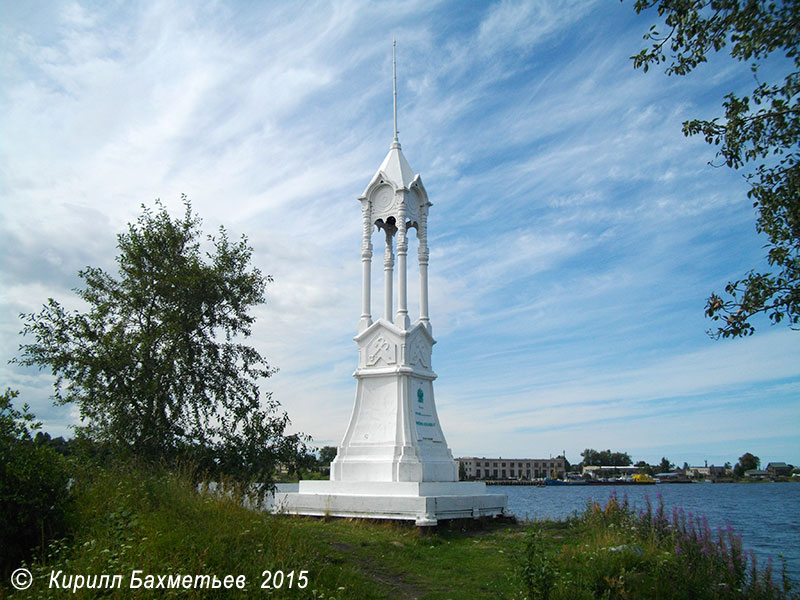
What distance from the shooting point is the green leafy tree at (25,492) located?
852cm

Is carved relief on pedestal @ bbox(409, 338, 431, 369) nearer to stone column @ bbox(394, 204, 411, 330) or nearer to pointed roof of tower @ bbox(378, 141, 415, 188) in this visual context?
stone column @ bbox(394, 204, 411, 330)

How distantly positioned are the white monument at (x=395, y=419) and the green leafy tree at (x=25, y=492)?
259 inches

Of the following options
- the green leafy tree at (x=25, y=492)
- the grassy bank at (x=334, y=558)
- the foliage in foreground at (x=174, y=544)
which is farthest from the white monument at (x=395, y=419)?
the green leafy tree at (x=25, y=492)

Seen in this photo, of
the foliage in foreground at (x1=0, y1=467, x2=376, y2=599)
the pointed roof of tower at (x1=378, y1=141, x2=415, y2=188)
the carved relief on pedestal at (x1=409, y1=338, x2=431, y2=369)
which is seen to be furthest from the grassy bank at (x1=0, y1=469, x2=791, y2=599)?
the pointed roof of tower at (x1=378, y1=141, x2=415, y2=188)

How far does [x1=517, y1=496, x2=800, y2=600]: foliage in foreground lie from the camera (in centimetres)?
859

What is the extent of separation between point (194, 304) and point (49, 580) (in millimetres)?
8347

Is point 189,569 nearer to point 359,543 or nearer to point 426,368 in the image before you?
point 359,543

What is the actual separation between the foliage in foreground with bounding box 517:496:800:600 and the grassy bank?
0.07ft

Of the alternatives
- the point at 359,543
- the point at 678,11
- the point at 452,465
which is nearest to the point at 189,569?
the point at 359,543

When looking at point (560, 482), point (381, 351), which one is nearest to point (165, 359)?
point (381, 351)

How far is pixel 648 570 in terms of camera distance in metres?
9.81

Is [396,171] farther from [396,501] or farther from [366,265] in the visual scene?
[396,501]

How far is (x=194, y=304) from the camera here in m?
15.3

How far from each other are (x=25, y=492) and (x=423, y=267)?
12727 millimetres
